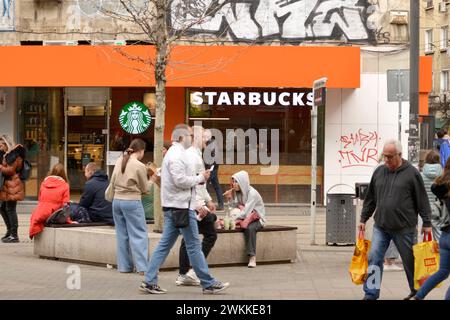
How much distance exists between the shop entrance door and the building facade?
0.08ft

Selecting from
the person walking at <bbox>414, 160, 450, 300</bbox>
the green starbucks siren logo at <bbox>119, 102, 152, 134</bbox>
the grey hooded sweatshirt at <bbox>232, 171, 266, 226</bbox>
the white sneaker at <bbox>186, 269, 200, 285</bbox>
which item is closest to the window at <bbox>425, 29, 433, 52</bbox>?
the green starbucks siren logo at <bbox>119, 102, 152, 134</bbox>

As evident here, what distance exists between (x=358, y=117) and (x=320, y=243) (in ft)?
23.3

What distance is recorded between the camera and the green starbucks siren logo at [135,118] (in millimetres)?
22234

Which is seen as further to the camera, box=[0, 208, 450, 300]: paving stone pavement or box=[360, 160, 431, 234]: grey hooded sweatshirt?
box=[0, 208, 450, 300]: paving stone pavement

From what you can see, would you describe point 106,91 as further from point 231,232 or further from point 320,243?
point 231,232

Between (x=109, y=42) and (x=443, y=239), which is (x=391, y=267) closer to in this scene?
(x=443, y=239)

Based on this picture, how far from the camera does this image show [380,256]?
9586mm

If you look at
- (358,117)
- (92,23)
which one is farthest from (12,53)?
(358,117)

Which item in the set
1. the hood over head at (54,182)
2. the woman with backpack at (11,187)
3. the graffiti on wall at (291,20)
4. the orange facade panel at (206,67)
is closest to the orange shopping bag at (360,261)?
the hood over head at (54,182)

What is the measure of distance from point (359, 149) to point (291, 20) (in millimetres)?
3407

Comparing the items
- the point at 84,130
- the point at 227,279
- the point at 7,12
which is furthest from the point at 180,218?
the point at 7,12

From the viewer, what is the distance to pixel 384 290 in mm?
10625

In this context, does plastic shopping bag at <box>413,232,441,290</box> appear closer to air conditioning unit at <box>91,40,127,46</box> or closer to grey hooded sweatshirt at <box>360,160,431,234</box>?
grey hooded sweatshirt at <box>360,160,431,234</box>

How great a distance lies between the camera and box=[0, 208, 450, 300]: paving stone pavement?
10.1 meters
